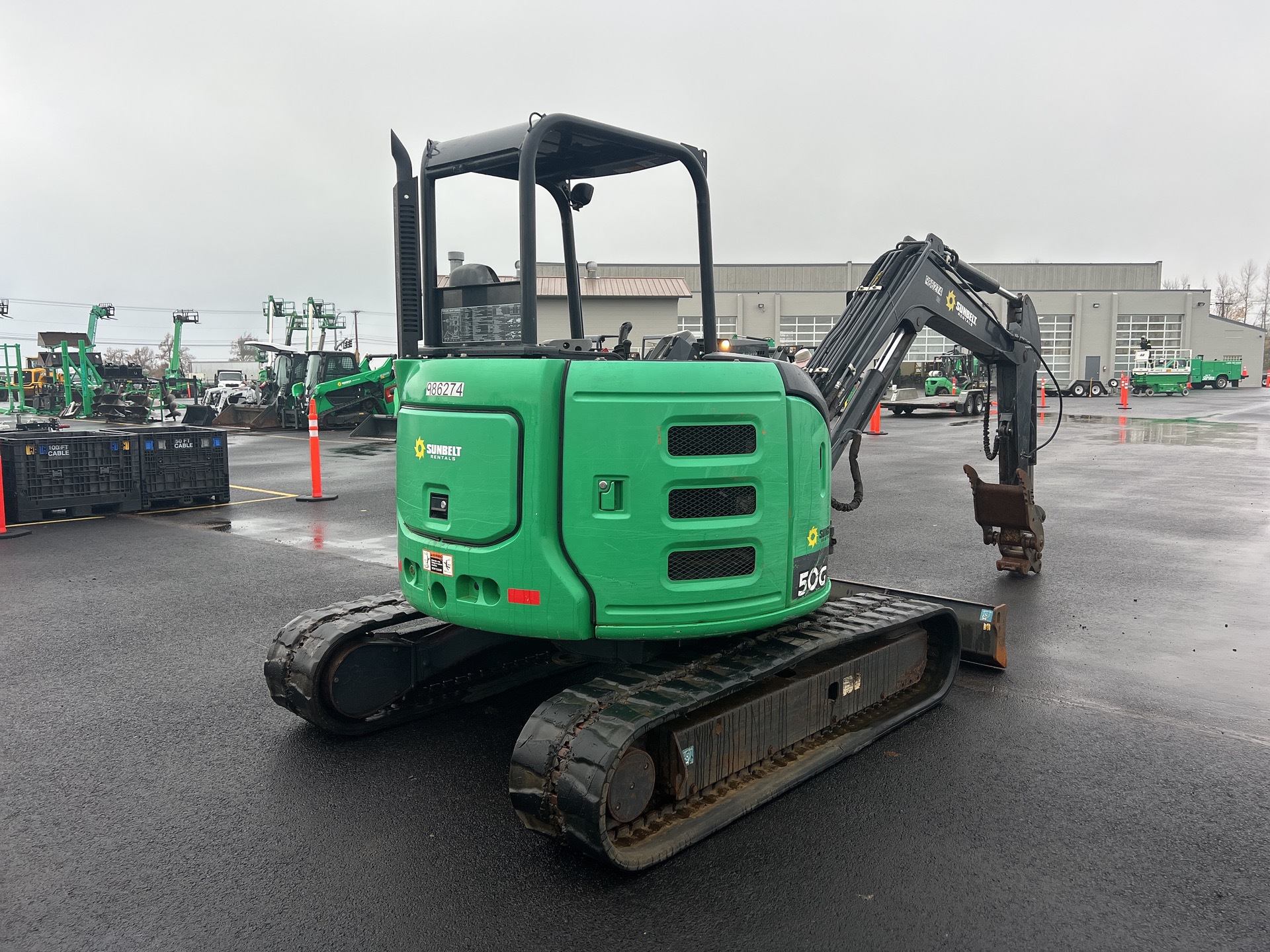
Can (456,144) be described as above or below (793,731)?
above

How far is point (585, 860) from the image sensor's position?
3.97m

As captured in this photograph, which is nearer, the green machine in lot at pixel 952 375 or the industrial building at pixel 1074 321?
the green machine in lot at pixel 952 375

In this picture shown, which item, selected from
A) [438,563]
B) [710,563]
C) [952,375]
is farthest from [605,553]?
[952,375]

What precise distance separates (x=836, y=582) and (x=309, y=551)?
6386mm

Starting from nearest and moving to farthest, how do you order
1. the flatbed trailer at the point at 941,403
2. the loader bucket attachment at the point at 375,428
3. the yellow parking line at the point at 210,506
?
1. the yellow parking line at the point at 210,506
2. the loader bucket attachment at the point at 375,428
3. the flatbed trailer at the point at 941,403

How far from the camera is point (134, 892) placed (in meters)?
3.71

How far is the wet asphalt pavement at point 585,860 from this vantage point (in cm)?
350

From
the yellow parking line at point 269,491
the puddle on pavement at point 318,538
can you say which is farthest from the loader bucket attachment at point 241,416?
the puddle on pavement at point 318,538

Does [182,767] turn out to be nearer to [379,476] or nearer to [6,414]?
[379,476]

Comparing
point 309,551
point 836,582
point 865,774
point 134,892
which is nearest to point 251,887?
point 134,892

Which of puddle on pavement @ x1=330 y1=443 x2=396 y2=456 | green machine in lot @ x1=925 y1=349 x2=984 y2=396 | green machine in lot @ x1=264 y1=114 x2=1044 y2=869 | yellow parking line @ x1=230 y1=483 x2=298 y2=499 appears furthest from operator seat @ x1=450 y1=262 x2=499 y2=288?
green machine in lot @ x1=925 y1=349 x2=984 y2=396

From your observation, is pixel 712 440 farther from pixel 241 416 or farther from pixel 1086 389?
pixel 1086 389

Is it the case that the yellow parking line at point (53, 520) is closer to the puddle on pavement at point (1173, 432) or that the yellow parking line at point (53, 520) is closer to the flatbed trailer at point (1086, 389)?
the puddle on pavement at point (1173, 432)

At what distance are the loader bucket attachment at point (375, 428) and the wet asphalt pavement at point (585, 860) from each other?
19.9 meters
